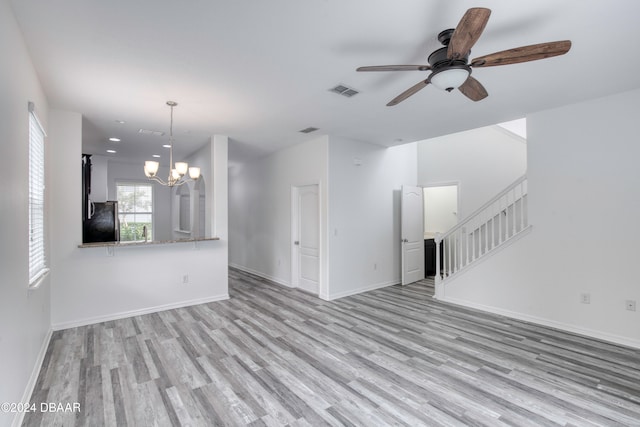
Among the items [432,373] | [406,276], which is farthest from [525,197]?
[432,373]

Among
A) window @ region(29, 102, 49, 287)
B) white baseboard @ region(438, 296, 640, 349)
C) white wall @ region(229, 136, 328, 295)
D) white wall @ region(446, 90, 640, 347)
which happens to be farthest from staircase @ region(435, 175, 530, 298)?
window @ region(29, 102, 49, 287)

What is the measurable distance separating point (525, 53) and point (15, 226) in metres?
3.68

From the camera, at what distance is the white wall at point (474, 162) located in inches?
210

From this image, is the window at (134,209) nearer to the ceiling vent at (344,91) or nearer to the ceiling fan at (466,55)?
the ceiling vent at (344,91)

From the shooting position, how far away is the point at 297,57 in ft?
8.30

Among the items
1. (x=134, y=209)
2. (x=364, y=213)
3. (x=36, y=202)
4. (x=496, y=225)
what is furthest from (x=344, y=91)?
(x=134, y=209)

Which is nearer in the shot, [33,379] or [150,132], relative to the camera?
[33,379]

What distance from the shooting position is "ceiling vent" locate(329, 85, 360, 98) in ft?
10.2

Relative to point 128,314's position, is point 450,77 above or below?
above

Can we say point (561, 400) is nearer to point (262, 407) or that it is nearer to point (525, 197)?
point (262, 407)

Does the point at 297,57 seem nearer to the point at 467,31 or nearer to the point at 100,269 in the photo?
the point at 467,31

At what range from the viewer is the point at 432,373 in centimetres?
270

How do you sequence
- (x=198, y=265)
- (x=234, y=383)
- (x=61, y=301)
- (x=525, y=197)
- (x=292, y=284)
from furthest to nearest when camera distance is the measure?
(x=292, y=284), (x=198, y=265), (x=525, y=197), (x=61, y=301), (x=234, y=383)

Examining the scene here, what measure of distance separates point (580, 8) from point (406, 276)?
189 inches
